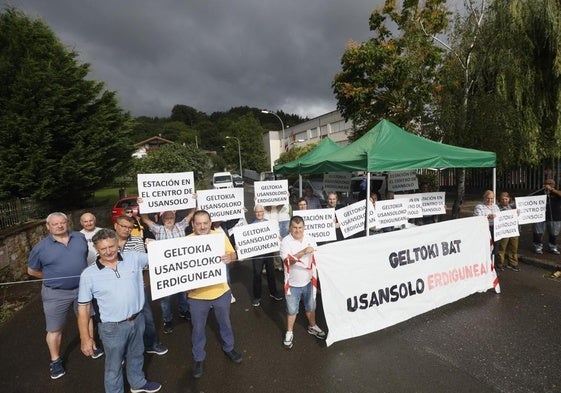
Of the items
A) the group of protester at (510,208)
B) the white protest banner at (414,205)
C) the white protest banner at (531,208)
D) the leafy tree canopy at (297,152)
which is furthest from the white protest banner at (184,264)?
the leafy tree canopy at (297,152)

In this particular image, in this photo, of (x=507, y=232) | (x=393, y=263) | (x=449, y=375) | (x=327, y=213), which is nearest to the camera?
(x=449, y=375)

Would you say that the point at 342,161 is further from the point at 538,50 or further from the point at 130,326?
the point at 538,50

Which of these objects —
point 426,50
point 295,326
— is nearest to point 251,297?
point 295,326

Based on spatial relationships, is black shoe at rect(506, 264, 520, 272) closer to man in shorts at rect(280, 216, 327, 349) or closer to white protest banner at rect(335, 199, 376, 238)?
white protest banner at rect(335, 199, 376, 238)

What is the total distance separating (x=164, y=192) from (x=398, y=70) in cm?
1069

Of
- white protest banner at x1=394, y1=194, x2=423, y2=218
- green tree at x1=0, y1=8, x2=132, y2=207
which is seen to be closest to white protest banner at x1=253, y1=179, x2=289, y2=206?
white protest banner at x1=394, y1=194, x2=423, y2=218

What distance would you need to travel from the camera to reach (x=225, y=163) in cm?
6088

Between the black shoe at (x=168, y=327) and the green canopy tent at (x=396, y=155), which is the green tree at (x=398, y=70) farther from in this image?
the black shoe at (x=168, y=327)

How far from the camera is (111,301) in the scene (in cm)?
270

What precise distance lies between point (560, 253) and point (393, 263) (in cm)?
524

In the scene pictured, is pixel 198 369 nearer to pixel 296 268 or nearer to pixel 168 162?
pixel 296 268

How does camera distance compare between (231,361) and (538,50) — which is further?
(538,50)

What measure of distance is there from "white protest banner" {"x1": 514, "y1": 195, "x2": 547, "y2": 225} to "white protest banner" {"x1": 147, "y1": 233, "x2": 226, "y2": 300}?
241 inches

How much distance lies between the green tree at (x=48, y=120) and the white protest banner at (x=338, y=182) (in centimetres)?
903
